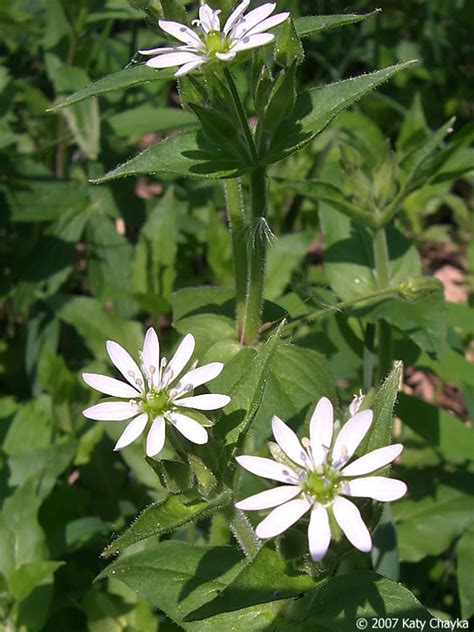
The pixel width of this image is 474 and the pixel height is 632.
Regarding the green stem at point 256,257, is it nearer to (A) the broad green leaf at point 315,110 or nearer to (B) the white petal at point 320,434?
(A) the broad green leaf at point 315,110

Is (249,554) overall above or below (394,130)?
below

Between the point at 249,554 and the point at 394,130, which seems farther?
the point at 394,130

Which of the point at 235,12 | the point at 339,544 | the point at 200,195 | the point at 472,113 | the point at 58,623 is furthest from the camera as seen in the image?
the point at 472,113

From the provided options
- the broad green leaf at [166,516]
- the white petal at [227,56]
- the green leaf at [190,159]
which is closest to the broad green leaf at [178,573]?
the broad green leaf at [166,516]

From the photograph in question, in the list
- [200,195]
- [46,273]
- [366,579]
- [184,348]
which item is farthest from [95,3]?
[366,579]

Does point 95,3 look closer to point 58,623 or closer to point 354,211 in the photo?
point 354,211

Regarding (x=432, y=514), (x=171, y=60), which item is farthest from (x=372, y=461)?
(x=432, y=514)
